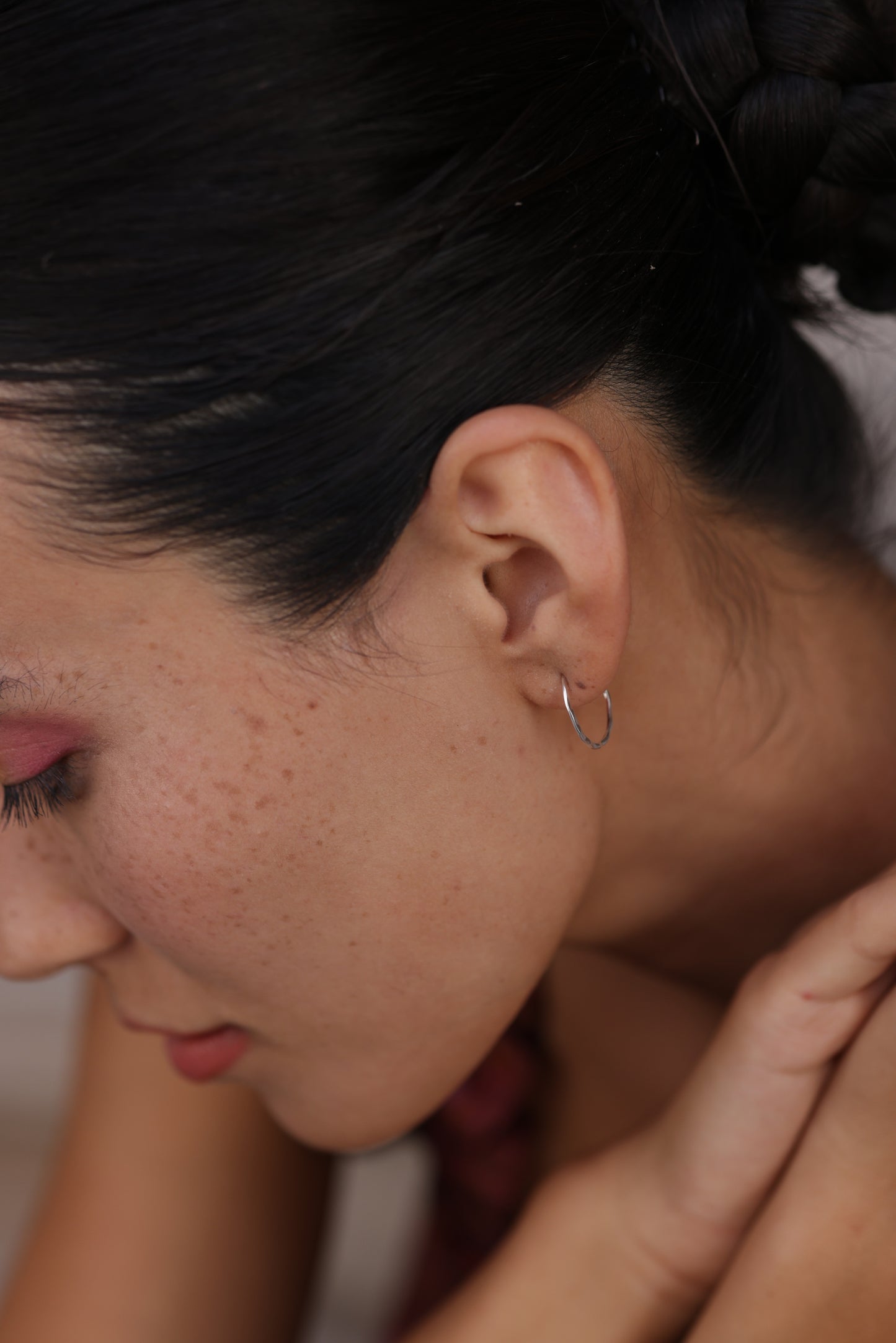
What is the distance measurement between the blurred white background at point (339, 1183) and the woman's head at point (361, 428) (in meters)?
1.28

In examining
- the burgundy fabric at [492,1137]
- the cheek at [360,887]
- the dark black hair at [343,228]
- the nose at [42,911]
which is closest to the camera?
the dark black hair at [343,228]

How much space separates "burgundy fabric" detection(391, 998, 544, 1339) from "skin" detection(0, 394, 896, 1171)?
33cm

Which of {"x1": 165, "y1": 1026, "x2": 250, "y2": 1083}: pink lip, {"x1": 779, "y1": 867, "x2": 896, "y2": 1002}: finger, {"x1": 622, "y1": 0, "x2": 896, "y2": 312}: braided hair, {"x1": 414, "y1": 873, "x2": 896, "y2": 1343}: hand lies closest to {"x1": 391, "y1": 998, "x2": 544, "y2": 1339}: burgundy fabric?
{"x1": 414, "y1": 873, "x2": 896, "y2": 1343}: hand

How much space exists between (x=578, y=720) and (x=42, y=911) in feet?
1.16

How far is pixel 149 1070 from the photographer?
3.84 feet

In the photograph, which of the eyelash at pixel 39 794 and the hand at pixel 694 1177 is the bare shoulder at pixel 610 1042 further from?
the eyelash at pixel 39 794

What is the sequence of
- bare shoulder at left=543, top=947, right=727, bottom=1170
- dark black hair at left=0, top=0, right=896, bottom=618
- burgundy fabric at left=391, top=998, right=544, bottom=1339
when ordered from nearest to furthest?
dark black hair at left=0, top=0, right=896, bottom=618, bare shoulder at left=543, top=947, right=727, bottom=1170, burgundy fabric at left=391, top=998, right=544, bottom=1339

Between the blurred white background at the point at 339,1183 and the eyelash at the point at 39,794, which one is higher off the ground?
the eyelash at the point at 39,794

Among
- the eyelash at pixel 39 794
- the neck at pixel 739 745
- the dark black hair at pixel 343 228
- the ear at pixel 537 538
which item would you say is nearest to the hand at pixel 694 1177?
the neck at pixel 739 745

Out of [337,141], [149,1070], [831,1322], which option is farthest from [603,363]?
[149,1070]

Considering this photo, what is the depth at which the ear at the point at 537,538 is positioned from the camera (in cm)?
61

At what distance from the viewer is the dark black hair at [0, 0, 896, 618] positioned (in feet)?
1.83

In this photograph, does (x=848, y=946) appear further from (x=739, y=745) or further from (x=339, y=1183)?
(x=339, y=1183)

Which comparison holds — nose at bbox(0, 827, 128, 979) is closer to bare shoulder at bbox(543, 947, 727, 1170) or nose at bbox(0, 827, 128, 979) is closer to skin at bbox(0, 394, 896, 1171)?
skin at bbox(0, 394, 896, 1171)
